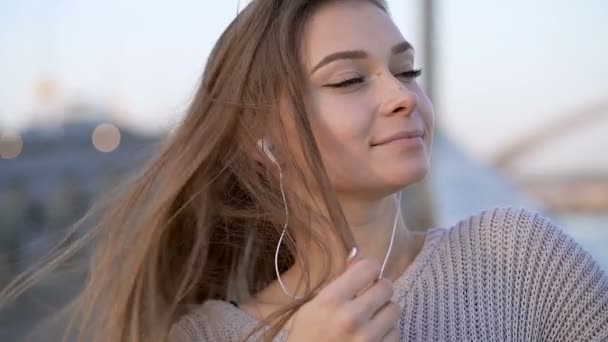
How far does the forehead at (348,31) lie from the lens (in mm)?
1394

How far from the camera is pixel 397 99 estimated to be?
1334mm

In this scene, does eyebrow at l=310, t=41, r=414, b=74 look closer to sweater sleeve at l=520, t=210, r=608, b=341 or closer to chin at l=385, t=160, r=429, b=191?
chin at l=385, t=160, r=429, b=191

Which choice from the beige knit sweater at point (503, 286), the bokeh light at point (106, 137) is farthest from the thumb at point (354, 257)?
the bokeh light at point (106, 137)

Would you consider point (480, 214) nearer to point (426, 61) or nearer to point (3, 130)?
point (3, 130)

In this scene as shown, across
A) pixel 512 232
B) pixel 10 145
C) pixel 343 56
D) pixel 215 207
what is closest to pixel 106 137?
pixel 10 145

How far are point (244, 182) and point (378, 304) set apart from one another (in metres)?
0.45

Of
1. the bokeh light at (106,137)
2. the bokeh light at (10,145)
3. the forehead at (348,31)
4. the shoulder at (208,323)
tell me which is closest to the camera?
the forehead at (348,31)

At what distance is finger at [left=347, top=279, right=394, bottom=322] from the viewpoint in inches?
44.9

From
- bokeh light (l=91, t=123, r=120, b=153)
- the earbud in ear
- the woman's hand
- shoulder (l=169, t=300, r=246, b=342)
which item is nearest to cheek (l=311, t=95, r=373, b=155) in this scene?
the earbud in ear

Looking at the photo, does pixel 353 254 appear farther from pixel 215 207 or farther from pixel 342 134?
pixel 215 207

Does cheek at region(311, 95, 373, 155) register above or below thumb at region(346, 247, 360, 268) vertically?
above

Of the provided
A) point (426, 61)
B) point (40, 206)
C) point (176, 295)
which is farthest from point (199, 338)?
point (426, 61)

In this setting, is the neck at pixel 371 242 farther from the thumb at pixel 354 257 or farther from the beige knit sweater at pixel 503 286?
the thumb at pixel 354 257

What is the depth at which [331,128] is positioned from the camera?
4.44 feet
